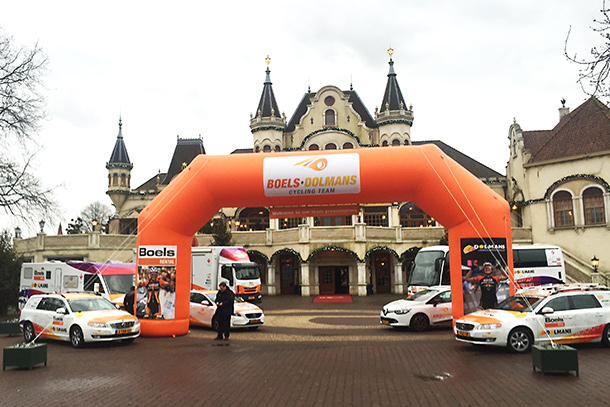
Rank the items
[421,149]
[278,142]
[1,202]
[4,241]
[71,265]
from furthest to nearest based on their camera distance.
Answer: [278,142], [4,241], [71,265], [1,202], [421,149]

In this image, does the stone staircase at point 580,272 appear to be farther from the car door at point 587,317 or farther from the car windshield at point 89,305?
the car windshield at point 89,305

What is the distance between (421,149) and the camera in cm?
1428

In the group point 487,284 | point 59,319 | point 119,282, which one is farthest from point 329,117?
point 59,319

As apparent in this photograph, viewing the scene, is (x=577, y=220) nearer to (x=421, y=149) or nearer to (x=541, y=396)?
(x=421, y=149)

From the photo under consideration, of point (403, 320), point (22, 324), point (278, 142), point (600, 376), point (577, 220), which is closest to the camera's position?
point (600, 376)

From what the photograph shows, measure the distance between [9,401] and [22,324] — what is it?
824 centimetres

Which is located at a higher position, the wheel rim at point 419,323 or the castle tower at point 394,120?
the castle tower at point 394,120

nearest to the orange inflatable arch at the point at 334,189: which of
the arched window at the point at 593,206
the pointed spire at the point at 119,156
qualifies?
the arched window at the point at 593,206

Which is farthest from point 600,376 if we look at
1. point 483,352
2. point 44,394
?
point 44,394

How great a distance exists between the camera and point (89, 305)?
14.5 metres

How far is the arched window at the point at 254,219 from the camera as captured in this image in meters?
44.7

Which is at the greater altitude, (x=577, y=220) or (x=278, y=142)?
(x=278, y=142)

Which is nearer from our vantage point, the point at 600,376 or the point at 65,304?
the point at 600,376

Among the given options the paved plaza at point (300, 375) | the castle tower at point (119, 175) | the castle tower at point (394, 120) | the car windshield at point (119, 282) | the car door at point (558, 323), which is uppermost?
the castle tower at point (394, 120)
